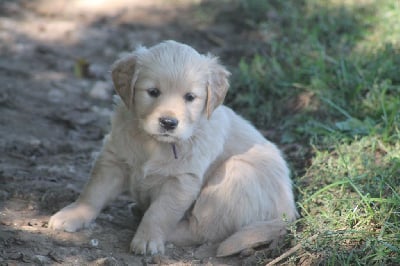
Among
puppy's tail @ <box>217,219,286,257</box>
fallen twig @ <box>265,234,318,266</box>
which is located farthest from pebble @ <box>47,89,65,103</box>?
fallen twig @ <box>265,234,318,266</box>

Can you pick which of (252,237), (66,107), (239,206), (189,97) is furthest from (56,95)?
(252,237)

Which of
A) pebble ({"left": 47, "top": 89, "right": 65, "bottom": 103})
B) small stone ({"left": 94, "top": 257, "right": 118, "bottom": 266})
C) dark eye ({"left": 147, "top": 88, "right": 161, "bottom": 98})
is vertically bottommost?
small stone ({"left": 94, "top": 257, "right": 118, "bottom": 266})

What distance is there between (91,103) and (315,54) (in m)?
2.28

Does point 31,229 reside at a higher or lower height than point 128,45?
lower

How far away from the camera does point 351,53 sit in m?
6.89

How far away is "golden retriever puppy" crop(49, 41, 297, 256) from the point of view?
4.34 m

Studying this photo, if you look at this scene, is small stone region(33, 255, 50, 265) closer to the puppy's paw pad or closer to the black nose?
the puppy's paw pad

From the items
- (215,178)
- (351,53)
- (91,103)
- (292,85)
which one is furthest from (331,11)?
(215,178)

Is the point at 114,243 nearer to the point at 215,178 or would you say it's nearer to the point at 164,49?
the point at 215,178

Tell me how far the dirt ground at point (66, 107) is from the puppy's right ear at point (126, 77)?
0.88m

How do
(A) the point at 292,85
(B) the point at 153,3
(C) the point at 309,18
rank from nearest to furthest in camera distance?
1. (A) the point at 292,85
2. (C) the point at 309,18
3. (B) the point at 153,3

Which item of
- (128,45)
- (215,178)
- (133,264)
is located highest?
(128,45)

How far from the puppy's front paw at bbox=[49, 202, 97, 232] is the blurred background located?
8cm

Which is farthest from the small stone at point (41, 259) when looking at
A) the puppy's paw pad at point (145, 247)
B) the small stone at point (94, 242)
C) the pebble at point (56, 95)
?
the pebble at point (56, 95)
